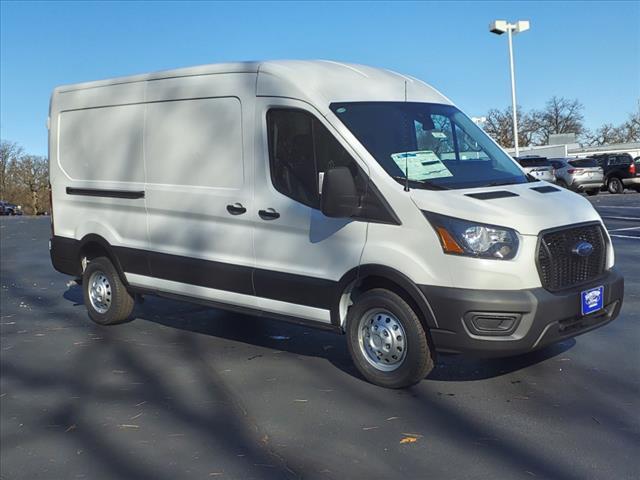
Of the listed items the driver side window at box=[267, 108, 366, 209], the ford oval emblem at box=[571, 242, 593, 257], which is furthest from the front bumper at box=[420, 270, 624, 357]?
the driver side window at box=[267, 108, 366, 209]

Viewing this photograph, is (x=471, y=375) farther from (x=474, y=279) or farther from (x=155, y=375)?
(x=155, y=375)

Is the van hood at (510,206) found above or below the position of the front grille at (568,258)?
above

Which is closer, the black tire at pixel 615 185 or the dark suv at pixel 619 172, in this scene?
the dark suv at pixel 619 172

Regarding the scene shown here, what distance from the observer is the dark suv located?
2811cm

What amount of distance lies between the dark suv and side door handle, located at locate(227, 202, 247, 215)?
84.3 feet

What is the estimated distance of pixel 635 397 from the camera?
4707mm

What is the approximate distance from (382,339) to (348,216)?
3.01 feet

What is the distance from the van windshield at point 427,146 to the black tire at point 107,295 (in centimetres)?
334

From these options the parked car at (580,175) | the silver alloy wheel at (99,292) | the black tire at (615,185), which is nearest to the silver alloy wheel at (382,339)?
the silver alloy wheel at (99,292)

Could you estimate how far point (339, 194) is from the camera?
5016 millimetres

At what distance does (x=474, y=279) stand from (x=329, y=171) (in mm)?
1245

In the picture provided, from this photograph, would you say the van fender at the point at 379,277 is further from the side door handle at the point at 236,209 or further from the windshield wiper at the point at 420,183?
the side door handle at the point at 236,209

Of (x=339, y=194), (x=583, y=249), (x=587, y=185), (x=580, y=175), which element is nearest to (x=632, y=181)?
(x=587, y=185)

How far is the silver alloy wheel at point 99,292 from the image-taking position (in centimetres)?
757
